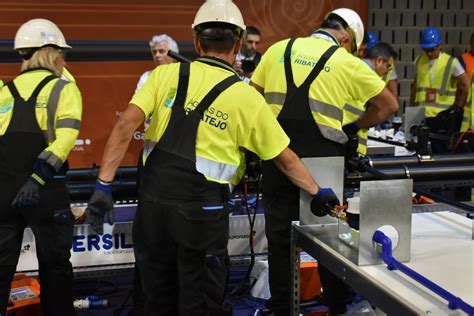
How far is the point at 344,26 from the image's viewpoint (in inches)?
114

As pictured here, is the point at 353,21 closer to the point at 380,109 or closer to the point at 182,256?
the point at 380,109

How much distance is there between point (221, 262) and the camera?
7.18 feet

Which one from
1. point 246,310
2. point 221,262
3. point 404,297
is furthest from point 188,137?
point 246,310

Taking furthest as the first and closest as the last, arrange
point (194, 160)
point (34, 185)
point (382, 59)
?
1. point (382, 59)
2. point (34, 185)
3. point (194, 160)

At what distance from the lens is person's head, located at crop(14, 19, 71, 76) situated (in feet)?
9.27

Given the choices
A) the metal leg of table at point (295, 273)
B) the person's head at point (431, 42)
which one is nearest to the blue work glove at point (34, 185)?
the metal leg of table at point (295, 273)

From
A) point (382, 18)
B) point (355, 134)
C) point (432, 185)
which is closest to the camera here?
point (355, 134)

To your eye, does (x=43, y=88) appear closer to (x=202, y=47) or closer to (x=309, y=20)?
(x=202, y=47)

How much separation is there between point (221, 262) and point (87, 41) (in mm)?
4335

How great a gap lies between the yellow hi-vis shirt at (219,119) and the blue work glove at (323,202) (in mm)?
275

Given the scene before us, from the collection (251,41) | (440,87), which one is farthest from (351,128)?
(440,87)

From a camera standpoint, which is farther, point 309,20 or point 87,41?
point 309,20

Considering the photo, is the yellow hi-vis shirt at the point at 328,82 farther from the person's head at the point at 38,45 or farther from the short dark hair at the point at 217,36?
the person's head at the point at 38,45

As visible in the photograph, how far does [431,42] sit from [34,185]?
5115mm
